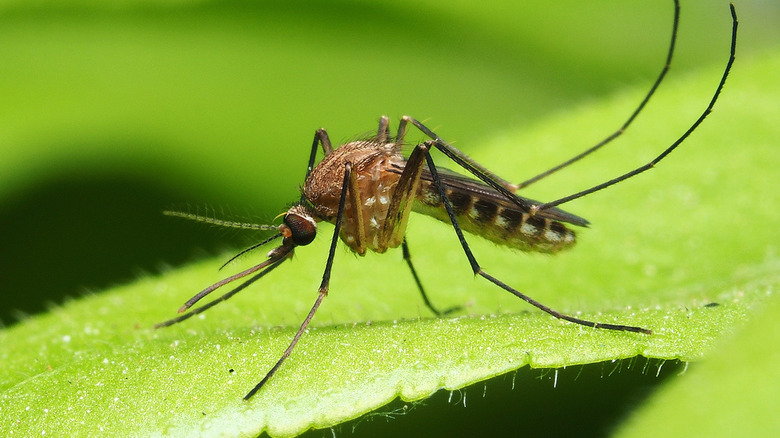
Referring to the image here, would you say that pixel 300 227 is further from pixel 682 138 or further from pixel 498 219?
pixel 682 138

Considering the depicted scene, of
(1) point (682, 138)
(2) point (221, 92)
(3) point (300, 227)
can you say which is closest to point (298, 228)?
(3) point (300, 227)

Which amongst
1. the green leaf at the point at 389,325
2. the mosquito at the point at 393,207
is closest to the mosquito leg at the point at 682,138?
the mosquito at the point at 393,207

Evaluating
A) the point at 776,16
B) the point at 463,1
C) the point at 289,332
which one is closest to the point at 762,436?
the point at 289,332

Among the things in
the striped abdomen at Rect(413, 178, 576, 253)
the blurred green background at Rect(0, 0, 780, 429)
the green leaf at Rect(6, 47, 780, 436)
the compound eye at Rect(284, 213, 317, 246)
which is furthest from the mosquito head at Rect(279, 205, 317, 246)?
the blurred green background at Rect(0, 0, 780, 429)

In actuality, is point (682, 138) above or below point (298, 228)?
above

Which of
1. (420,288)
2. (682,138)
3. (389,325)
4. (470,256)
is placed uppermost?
(682,138)

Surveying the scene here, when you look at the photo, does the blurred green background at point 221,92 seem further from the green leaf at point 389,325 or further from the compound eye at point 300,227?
the compound eye at point 300,227
